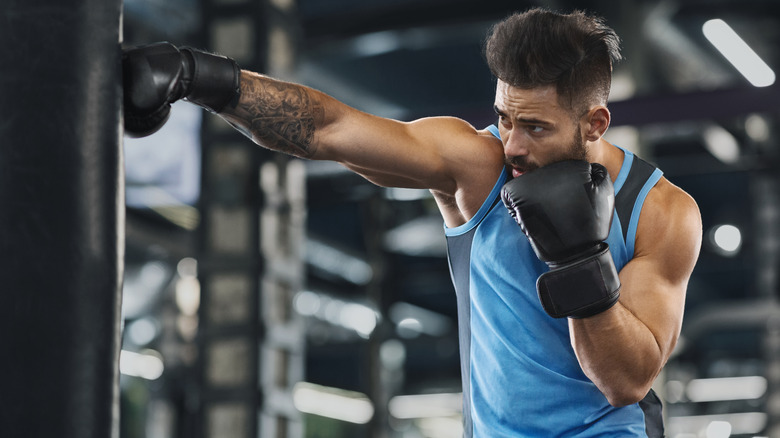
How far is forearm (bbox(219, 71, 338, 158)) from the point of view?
5.99ft

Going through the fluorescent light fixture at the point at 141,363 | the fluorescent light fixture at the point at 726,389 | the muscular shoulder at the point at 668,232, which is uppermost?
the fluorescent light fixture at the point at 726,389

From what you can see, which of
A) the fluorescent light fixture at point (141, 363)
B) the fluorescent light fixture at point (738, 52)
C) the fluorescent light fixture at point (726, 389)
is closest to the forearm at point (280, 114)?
the fluorescent light fixture at point (738, 52)

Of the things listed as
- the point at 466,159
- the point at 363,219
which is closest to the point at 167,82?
the point at 466,159

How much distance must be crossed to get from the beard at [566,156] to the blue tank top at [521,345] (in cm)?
5

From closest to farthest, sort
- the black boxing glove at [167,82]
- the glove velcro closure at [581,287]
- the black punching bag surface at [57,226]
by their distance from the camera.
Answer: the black punching bag surface at [57,226] < the black boxing glove at [167,82] < the glove velcro closure at [581,287]

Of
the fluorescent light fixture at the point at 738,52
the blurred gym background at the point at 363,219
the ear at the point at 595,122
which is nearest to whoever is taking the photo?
the ear at the point at 595,122

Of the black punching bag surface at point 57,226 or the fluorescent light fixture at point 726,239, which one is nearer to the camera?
the black punching bag surface at point 57,226

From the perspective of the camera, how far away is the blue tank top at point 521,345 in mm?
1911

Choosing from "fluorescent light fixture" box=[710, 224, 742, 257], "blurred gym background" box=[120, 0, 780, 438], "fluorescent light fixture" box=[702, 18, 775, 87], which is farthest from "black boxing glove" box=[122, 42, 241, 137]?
"fluorescent light fixture" box=[710, 224, 742, 257]

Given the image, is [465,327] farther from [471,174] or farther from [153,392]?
[153,392]

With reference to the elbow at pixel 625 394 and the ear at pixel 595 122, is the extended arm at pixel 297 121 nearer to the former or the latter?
the ear at pixel 595 122

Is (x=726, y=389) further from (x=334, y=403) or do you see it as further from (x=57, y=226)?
(x=57, y=226)

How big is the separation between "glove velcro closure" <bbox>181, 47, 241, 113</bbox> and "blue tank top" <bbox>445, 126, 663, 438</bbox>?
0.59 metres

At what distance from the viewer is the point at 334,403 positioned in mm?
14328
